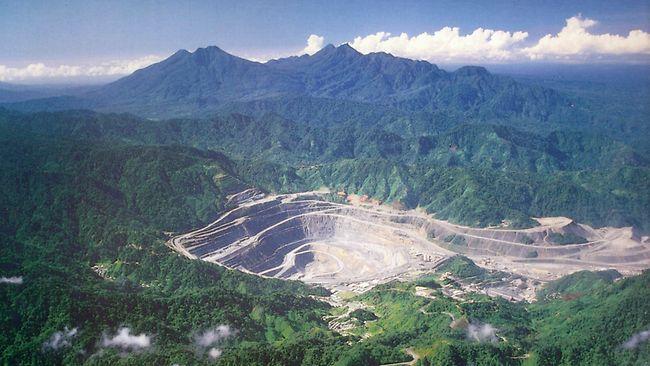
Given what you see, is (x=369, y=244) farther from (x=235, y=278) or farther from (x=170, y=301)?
(x=170, y=301)

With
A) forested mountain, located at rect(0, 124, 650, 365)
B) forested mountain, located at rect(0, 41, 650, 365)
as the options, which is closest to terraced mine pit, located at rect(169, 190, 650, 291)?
forested mountain, located at rect(0, 41, 650, 365)

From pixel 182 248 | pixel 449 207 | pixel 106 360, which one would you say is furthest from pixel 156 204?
pixel 449 207

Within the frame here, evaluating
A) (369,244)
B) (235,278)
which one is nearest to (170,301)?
(235,278)

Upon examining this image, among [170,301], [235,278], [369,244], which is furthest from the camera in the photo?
[369,244]

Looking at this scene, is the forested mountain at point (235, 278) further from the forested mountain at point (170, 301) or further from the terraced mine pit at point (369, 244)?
the terraced mine pit at point (369, 244)

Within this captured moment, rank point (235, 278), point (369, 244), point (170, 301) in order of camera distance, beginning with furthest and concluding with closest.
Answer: point (369, 244), point (235, 278), point (170, 301)

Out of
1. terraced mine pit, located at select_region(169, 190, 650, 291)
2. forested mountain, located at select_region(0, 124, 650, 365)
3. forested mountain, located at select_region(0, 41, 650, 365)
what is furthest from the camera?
terraced mine pit, located at select_region(169, 190, 650, 291)

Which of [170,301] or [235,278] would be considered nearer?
[170,301]

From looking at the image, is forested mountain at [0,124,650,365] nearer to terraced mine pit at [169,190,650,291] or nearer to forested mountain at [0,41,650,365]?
forested mountain at [0,41,650,365]

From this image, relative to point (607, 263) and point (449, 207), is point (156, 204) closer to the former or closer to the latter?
point (449, 207)
